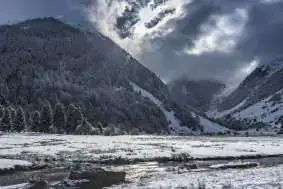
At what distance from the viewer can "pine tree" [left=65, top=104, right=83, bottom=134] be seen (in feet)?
574

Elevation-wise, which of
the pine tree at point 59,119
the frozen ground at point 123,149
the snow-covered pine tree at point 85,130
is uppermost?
the pine tree at point 59,119

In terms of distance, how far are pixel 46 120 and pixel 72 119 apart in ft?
41.0

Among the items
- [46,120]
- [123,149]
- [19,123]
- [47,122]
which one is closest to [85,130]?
[47,122]

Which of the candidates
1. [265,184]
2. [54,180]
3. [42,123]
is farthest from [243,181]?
[42,123]

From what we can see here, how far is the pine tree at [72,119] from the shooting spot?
574 ft

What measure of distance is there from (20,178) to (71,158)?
19.4 meters

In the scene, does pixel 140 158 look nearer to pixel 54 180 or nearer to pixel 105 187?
pixel 54 180

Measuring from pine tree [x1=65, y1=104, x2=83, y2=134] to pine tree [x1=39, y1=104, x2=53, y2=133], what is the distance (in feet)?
27.4

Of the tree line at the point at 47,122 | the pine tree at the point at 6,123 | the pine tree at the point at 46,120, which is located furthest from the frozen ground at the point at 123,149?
the pine tree at the point at 46,120

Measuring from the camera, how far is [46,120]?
169625mm

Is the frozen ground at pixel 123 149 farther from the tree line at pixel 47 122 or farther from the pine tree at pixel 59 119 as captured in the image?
the pine tree at pixel 59 119

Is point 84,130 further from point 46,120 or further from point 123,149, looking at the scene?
point 123,149

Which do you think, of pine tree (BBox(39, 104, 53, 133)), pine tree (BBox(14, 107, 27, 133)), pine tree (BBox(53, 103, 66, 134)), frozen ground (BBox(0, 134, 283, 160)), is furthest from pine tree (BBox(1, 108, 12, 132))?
frozen ground (BBox(0, 134, 283, 160))

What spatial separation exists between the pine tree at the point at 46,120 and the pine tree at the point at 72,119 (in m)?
8.34
